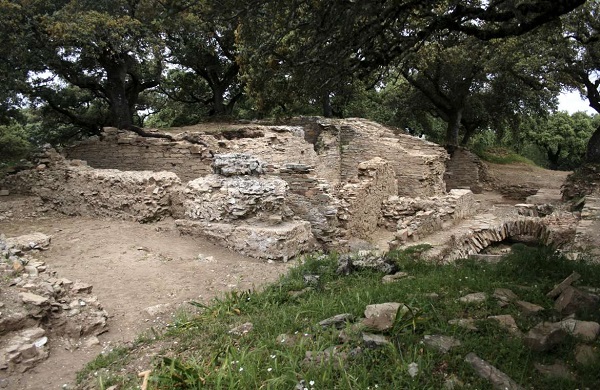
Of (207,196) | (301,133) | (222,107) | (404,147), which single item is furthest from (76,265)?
(222,107)

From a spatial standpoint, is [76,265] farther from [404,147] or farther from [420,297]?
[404,147]

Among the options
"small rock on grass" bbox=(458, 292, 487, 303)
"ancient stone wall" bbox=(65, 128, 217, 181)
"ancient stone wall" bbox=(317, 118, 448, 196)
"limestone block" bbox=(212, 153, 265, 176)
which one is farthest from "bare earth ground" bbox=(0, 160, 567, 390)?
"ancient stone wall" bbox=(317, 118, 448, 196)

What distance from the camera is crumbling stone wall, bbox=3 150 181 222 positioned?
29.7 feet

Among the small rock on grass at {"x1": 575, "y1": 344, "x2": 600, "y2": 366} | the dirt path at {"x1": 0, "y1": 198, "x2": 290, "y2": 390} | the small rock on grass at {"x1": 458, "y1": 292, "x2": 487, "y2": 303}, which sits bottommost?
the dirt path at {"x1": 0, "y1": 198, "x2": 290, "y2": 390}

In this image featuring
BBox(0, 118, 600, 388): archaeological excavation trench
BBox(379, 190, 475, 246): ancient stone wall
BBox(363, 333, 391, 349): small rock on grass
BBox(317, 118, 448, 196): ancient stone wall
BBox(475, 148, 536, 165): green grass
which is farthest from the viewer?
BBox(475, 148, 536, 165): green grass

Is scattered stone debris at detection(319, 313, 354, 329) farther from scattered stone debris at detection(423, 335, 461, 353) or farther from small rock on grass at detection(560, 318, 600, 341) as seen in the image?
small rock on grass at detection(560, 318, 600, 341)

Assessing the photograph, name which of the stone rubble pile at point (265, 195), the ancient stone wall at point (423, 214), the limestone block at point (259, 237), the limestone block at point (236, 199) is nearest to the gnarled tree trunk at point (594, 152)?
the stone rubble pile at point (265, 195)

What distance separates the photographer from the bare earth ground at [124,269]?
14.2ft

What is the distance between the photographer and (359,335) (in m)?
3.23

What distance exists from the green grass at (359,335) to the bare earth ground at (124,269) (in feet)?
2.08

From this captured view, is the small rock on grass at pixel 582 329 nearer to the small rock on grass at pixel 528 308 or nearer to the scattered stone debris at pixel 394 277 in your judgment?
the small rock on grass at pixel 528 308

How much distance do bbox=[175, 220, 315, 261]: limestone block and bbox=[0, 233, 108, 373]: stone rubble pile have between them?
2.72 meters

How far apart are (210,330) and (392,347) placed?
1.72 metres

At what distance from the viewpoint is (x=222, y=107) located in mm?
20844
